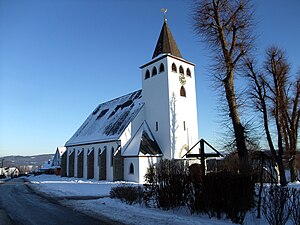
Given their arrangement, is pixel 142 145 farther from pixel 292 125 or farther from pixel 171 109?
pixel 292 125

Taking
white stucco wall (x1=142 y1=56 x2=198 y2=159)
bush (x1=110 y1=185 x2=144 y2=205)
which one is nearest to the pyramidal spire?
white stucco wall (x1=142 y1=56 x2=198 y2=159)

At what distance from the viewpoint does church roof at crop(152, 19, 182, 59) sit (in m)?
32.8

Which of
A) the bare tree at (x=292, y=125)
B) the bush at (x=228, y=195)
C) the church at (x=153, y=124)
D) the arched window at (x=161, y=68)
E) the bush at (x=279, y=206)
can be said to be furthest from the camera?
the arched window at (x=161, y=68)

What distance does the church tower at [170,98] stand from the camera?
29753mm

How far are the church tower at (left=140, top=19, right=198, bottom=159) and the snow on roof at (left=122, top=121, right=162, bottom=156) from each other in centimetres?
62

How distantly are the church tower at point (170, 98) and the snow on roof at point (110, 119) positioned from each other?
8.84 feet

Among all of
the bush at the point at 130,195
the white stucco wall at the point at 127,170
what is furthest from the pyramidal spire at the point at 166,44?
the bush at the point at 130,195

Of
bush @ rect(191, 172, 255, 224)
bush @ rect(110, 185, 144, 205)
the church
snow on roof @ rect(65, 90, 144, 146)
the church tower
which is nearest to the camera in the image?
bush @ rect(191, 172, 255, 224)

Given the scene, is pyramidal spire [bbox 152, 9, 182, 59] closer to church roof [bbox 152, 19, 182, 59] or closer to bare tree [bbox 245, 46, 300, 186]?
church roof [bbox 152, 19, 182, 59]

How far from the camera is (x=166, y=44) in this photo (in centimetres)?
3309

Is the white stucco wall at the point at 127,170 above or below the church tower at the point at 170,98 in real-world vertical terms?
below

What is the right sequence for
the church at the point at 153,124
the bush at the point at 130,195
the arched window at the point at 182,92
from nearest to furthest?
the bush at the point at 130,195 → the church at the point at 153,124 → the arched window at the point at 182,92

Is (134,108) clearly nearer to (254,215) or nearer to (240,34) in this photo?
(240,34)

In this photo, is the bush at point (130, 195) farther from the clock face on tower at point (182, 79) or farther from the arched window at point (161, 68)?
the clock face on tower at point (182, 79)
